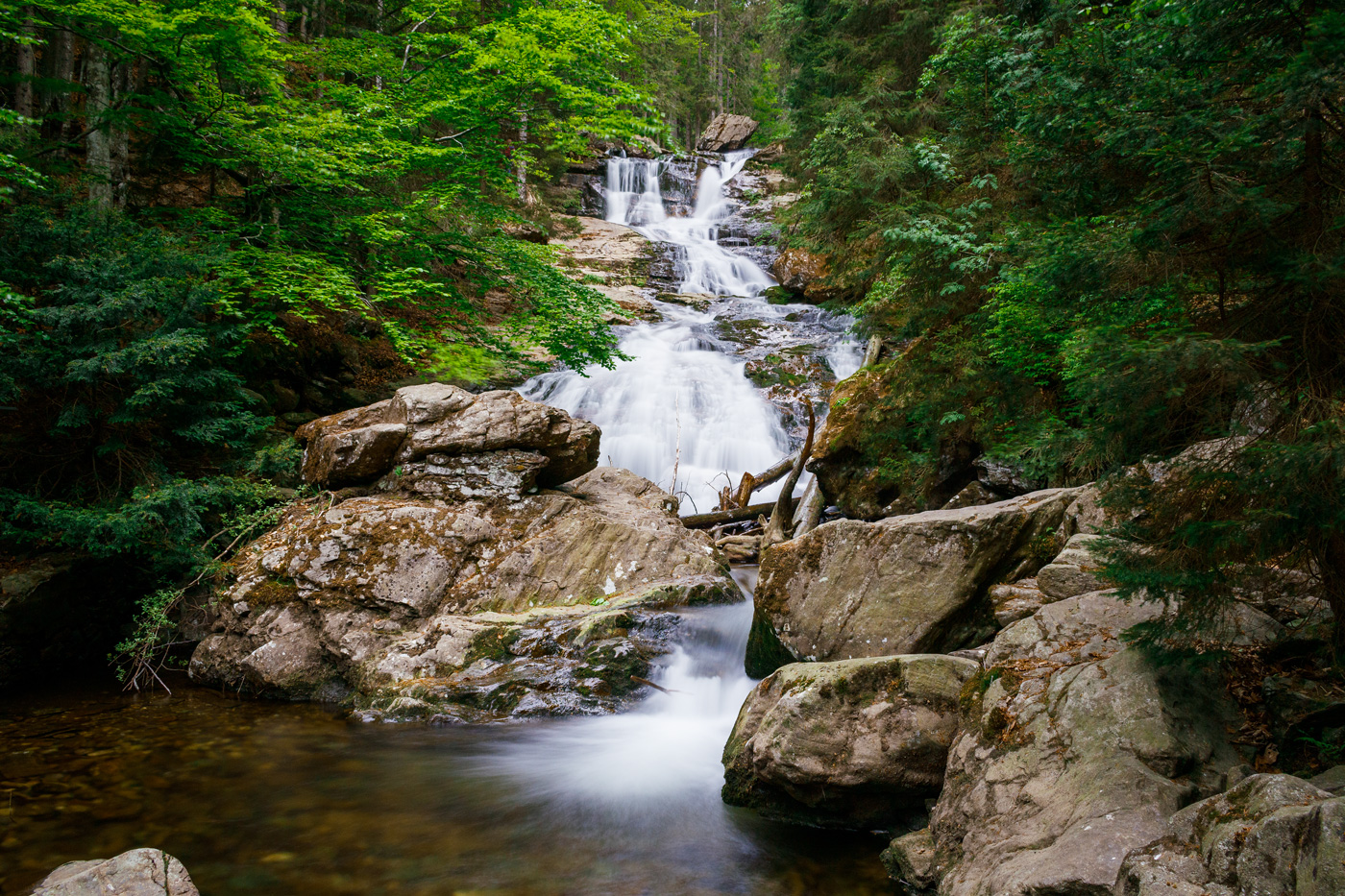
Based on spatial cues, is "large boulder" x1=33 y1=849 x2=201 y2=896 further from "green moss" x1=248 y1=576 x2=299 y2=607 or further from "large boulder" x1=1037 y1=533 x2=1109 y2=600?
"large boulder" x1=1037 y1=533 x2=1109 y2=600

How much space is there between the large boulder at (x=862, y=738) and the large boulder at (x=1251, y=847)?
1.63 m

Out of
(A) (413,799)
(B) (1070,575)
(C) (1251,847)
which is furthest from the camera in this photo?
(A) (413,799)

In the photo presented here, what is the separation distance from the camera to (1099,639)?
3842 millimetres

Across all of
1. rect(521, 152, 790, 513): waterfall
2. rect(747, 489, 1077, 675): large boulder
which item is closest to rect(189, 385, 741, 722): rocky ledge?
rect(747, 489, 1077, 675): large boulder

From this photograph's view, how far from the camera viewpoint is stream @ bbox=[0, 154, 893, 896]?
413 cm

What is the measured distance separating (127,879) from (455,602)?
15.3ft

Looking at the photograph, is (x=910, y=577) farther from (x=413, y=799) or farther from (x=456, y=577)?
(x=456, y=577)

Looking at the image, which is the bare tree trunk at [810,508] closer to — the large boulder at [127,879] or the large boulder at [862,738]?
the large boulder at [862,738]

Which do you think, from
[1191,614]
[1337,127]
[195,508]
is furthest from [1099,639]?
[195,508]

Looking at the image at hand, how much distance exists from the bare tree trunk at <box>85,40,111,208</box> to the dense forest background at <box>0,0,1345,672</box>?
0.05 m

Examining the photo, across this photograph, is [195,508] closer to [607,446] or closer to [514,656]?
Answer: [514,656]

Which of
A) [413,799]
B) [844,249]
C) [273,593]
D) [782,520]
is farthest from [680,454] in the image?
[413,799]

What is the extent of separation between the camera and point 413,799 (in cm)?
504

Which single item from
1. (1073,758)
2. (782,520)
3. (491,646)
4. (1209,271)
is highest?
(1209,271)
